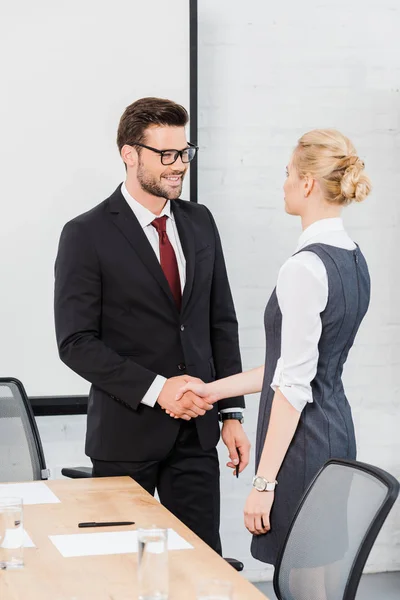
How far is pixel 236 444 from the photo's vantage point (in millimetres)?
2885

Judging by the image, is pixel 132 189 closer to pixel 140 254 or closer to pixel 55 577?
pixel 140 254

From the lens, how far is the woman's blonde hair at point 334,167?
2287mm

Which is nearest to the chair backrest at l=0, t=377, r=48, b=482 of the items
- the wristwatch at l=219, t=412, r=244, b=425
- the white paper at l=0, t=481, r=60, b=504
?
the white paper at l=0, t=481, r=60, b=504

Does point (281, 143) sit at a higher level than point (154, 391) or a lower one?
higher

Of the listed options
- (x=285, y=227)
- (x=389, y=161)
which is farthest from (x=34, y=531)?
(x=389, y=161)

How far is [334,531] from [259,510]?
461 mm

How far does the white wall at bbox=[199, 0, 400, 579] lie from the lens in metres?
3.70

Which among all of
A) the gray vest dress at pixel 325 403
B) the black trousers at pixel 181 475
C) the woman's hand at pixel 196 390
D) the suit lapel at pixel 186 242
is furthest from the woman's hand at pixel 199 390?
the gray vest dress at pixel 325 403

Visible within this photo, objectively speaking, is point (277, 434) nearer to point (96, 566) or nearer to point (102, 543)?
point (102, 543)

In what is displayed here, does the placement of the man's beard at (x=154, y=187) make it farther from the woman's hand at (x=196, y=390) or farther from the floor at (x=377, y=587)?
the floor at (x=377, y=587)

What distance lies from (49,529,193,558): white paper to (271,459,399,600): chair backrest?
0.25 m

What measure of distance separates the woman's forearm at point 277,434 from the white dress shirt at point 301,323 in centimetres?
2

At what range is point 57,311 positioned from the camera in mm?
2740

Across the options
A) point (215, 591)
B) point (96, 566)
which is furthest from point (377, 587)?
point (215, 591)
